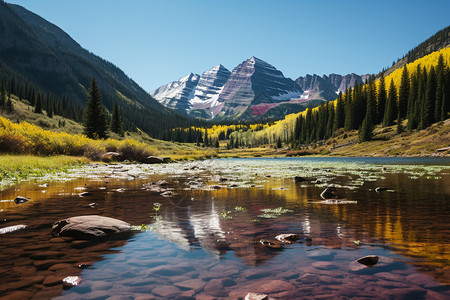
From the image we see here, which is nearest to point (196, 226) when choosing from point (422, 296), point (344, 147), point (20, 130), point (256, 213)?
point (256, 213)

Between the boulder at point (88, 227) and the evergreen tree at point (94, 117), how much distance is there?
69.5 m

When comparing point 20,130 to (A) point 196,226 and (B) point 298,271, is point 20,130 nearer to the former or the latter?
(A) point 196,226

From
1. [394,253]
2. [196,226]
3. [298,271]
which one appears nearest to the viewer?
[298,271]

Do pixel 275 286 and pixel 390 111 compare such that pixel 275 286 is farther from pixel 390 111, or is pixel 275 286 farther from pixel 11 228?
pixel 390 111

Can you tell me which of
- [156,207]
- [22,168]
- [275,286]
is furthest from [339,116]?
[275,286]

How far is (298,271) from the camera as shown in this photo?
523cm

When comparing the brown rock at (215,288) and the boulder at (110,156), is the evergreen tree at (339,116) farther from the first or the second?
the brown rock at (215,288)

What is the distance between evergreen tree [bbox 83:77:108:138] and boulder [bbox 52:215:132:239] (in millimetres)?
69459

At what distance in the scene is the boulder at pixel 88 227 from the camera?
7613 mm

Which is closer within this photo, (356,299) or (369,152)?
(356,299)

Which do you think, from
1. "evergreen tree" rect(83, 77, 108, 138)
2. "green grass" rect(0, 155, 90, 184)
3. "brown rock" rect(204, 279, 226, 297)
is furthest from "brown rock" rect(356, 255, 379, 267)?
"evergreen tree" rect(83, 77, 108, 138)

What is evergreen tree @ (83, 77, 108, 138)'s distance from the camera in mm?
72562

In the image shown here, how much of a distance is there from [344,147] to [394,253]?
132685 millimetres

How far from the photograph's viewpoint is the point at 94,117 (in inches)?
2891
